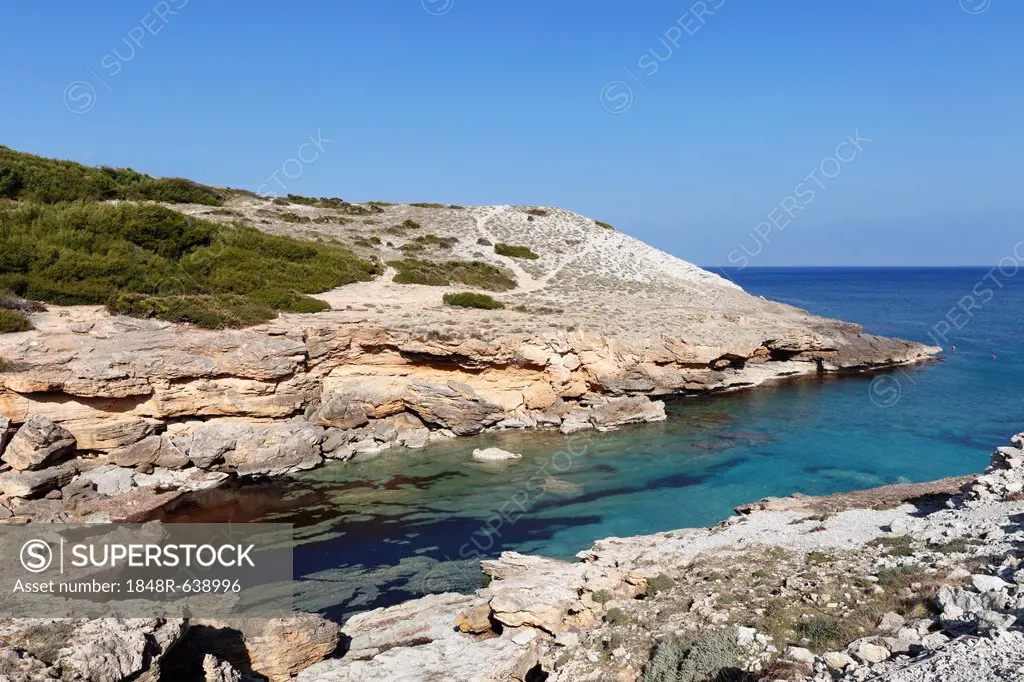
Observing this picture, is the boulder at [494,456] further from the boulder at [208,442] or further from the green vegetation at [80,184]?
the green vegetation at [80,184]

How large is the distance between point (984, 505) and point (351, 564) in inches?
531

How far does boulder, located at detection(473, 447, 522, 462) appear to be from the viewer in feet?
70.7

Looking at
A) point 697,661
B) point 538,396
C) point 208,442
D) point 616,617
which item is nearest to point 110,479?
point 208,442

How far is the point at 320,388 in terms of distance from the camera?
2320 cm

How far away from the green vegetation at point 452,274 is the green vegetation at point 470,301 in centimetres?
504

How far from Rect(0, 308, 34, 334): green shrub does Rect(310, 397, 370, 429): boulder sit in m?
9.60

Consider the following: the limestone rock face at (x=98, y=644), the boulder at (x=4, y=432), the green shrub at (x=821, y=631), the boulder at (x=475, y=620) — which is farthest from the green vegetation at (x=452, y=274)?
the green shrub at (x=821, y=631)

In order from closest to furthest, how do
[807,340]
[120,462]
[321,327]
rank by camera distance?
[120,462], [321,327], [807,340]

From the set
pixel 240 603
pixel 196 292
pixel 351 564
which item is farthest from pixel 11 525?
pixel 196 292

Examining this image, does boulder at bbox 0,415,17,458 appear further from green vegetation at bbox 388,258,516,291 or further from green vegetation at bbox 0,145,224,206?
green vegetation at bbox 0,145,224,206

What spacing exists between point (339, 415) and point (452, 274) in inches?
678

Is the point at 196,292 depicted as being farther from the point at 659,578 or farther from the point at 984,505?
the point at 984,505

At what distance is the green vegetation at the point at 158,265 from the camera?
75.0 feet

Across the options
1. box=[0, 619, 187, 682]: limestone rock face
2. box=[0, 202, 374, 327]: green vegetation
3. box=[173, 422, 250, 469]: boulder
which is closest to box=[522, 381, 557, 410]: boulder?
box=[0, 202, 374, 327]: green vegetation
